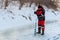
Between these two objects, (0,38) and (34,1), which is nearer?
(0,38)

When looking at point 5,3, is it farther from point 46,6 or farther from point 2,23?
point 46,6

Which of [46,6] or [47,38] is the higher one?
[47,38]

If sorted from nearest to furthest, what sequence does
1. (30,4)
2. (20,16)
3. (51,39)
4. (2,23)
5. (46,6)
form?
1. (51,39)
2. (2,23)
3. (20,16)
4. (30,4)
5. (46,6)

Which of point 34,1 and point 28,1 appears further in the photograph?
point 34,1

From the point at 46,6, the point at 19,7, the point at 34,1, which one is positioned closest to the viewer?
the point at 19,7

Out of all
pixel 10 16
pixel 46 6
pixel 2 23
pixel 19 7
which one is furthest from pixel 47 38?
pixel 46 6

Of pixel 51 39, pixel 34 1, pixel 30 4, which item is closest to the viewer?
pixel 51 39

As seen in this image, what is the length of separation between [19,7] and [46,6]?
11.5 meters

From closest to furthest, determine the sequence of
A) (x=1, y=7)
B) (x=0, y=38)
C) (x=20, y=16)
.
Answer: (x=0, y=38) → (x=20, y=16) → (x=1, y=7)

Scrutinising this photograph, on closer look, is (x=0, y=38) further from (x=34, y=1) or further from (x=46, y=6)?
(x=46, y=6)

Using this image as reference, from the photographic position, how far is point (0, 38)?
1326 cm

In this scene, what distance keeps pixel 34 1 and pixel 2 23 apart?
16954 mm

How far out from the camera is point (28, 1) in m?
33.8

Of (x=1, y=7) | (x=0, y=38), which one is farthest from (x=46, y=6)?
(x=0, y=38)
